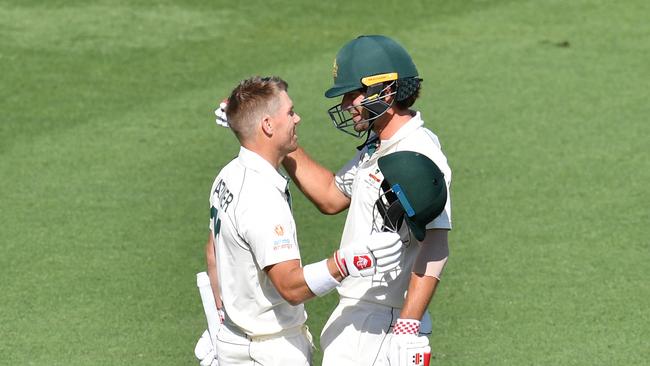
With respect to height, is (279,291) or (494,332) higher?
(279,291)

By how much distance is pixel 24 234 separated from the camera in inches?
405

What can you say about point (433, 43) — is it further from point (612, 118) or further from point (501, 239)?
point (501, 239)

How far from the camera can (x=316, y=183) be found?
22.3 ft

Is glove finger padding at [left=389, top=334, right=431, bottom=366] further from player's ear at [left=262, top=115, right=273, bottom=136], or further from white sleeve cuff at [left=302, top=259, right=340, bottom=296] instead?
player's ear at [left=262, top=115, right=273, bottom=136]

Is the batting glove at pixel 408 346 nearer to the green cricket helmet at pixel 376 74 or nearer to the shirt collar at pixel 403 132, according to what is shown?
the shirt collar at pixel 403 132

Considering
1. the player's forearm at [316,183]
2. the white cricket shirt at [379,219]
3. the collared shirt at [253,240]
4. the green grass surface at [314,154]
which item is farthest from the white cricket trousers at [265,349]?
the green grass surface at [314,154]

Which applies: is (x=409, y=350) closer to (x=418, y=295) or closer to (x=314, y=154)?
(x=418, y=295)

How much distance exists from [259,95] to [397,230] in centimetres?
93

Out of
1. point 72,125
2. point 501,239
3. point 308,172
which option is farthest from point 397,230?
point 72,125

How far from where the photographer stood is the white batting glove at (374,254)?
5.30m

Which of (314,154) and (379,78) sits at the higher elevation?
(379,78)

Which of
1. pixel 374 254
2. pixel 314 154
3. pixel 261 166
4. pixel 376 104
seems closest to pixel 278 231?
pixel 261 166

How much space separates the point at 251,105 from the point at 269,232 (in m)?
0.64

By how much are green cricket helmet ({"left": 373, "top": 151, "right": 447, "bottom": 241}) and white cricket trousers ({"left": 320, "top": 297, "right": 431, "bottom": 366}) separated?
70 centimetres
